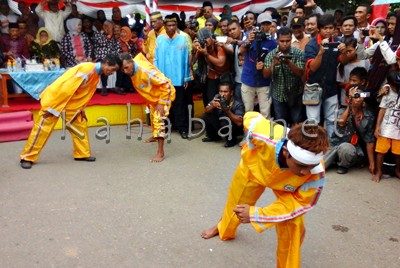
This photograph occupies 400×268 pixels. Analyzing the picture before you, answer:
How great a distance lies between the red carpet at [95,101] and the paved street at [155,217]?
1.17 meters

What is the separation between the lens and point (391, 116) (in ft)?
14.1

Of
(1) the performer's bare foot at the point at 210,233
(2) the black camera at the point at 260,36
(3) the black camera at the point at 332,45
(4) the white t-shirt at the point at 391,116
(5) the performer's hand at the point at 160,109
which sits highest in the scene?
(2) the black camera at the point at 260,36

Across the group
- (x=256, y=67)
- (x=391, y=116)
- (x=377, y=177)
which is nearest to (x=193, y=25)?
(x=256, y=67)

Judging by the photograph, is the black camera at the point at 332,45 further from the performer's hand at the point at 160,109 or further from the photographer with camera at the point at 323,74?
the performer's hand at the point at 160,109

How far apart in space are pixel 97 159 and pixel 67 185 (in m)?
0.85

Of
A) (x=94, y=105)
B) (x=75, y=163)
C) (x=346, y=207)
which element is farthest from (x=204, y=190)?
(x=94, y=105)

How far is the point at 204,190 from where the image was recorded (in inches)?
163

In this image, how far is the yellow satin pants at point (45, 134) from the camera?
4.61m

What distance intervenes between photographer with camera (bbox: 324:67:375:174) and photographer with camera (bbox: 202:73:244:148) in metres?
Result: 1.25

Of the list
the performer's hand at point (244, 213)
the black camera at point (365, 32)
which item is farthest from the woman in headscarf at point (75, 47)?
the performer's hand at point (244, 213)

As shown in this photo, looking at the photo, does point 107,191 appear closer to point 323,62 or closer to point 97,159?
point 97,159

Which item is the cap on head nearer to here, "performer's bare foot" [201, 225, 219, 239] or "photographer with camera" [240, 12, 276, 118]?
"photographer with camera" [240, 12, 276, 118]

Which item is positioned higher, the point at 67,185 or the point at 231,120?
the point at 231,120

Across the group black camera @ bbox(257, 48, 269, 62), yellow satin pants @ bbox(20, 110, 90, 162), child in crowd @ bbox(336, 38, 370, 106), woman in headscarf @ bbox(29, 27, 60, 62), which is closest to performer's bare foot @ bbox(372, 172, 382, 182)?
child in crowd @ bbox(336, 38, 370, 106)
